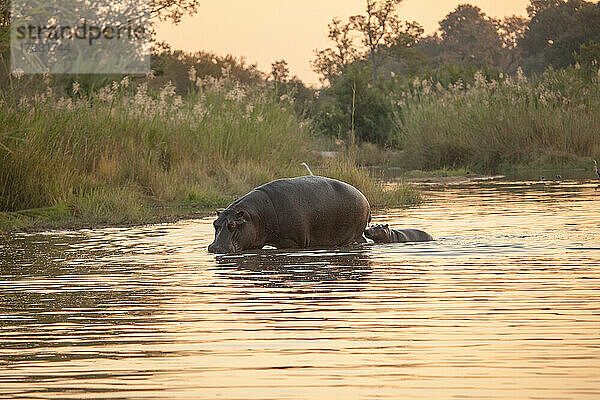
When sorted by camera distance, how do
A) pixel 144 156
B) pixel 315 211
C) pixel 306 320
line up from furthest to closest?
pixel 144 156
pixel 315 211
pixel 306 320

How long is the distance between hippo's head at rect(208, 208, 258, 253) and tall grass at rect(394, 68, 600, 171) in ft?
47.1

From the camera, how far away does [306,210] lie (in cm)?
800

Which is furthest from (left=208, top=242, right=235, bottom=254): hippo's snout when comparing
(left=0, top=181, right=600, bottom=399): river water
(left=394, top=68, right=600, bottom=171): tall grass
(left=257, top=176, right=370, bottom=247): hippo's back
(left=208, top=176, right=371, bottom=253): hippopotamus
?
(left=394, top=68, right=600, bottom=171): tall grass

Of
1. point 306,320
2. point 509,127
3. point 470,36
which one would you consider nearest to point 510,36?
point 470,36

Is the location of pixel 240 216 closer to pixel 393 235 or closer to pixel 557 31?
pixel 393 235

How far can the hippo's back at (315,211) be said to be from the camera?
7.94 m

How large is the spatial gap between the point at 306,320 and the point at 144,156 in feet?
30.3

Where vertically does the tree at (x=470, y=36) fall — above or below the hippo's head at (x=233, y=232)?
above

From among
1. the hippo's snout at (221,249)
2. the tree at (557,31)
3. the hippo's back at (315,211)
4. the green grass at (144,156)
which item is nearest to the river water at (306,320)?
the hippo's snout at (221,249)

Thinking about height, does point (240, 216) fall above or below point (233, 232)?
above

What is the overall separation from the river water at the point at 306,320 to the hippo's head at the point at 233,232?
17 centimetres

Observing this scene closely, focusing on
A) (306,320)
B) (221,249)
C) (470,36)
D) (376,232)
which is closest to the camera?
(306,320)

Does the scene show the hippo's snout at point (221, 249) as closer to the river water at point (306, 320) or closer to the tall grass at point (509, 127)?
the river water at point (306, 320)

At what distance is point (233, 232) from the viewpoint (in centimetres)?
770
